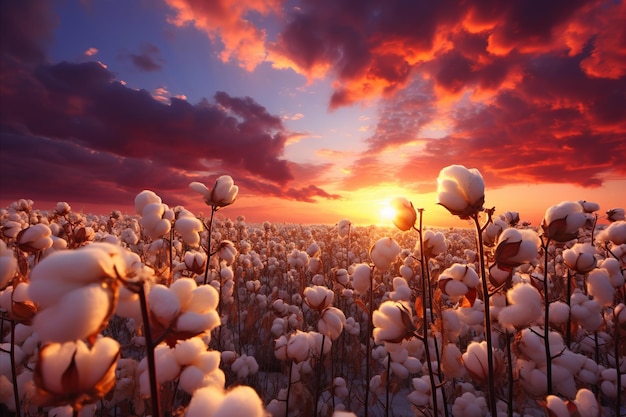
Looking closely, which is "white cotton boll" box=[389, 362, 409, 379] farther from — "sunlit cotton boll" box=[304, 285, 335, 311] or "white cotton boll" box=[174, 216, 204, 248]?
"white cotton boll" box=[174, 216, 204, 248]

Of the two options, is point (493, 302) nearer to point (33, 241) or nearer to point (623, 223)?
point (623, 223)

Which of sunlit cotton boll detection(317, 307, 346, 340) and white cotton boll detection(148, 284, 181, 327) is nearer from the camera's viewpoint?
white cotton boll detection(148, 284, 181, 327)

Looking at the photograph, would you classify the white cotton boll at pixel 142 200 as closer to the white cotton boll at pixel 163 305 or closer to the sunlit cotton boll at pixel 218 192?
the sunlit cotton boll at pixel 218 192

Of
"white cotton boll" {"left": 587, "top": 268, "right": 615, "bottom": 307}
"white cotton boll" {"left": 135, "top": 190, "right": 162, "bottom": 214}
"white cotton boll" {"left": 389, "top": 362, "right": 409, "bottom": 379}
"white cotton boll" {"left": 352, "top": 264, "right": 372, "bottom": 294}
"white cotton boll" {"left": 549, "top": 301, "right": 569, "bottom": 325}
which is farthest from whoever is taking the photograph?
"white cotton boll" {"left": 389, "top": 362, "right": 409, "bottom": 379}

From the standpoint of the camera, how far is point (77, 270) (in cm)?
87

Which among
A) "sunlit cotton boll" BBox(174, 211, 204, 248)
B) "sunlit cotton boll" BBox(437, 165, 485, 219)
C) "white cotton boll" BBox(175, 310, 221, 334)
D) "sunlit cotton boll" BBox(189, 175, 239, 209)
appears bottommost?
"white cotton boll" BBox(175, 310, 221, 334)

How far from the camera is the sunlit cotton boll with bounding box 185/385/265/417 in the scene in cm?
89

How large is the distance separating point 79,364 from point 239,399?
18.2 inches

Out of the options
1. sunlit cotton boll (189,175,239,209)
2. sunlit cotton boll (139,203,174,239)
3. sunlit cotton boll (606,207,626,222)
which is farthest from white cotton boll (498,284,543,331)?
sunlit cotton boll (606,207,626,222)

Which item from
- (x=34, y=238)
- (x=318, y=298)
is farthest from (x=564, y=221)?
(x=34, y=238)

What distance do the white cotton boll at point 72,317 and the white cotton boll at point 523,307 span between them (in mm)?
2206

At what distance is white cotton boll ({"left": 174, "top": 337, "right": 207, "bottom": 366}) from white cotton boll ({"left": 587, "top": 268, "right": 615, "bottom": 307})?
11.1ft

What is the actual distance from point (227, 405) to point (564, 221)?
211cm

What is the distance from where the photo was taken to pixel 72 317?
849 mm
